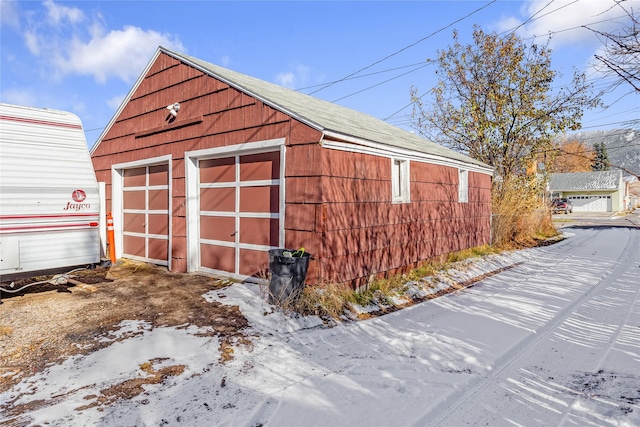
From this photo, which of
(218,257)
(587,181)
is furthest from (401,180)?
(587,181)

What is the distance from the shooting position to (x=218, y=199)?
769 centimetres

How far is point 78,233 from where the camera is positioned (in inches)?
240

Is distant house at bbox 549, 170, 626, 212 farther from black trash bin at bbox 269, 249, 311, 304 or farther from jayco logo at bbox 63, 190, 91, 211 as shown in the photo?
jayco logo at bbox 63, 190, 91, 211

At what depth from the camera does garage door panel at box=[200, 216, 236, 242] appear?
24.3ft

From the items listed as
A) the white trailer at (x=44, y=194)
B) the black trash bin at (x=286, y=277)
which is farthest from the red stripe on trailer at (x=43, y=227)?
the black trash bin at (x=286, y=277)

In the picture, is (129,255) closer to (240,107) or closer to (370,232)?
(240,107)

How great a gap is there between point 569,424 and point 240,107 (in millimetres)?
6452

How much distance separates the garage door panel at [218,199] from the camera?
24.3 feet

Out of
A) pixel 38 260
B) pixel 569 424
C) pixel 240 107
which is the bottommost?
pixel 569 424

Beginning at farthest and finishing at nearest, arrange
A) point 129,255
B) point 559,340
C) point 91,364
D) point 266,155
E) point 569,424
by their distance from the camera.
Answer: point 129,255
point 266,155
point 559,340
point 91,364
point 569,424

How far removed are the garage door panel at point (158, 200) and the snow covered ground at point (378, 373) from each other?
3917mm

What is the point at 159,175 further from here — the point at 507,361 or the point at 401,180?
the point at 507,361

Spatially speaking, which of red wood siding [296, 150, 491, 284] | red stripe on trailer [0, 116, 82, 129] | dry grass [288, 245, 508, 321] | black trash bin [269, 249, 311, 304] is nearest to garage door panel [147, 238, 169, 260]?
red stripe on trailer [0, 116, 82, 129]

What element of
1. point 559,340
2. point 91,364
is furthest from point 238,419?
point 559,340
